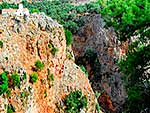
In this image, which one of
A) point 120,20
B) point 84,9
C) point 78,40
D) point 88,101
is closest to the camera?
point 120,20

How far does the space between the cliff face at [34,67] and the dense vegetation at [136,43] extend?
11.5 meters

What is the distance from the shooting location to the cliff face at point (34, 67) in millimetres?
31578

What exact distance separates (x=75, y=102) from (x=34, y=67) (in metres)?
5.12

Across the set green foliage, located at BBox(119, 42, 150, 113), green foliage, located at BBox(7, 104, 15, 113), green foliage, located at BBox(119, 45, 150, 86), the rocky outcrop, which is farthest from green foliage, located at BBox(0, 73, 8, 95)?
the rocky outcrop

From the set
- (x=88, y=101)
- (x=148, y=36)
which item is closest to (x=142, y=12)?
(x=148, y=36)

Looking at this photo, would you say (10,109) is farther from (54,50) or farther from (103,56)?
(103,56)

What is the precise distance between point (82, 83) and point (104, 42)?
53.8 feet

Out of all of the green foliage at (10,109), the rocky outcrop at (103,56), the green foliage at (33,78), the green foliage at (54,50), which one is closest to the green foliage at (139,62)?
the green foliage at (10,109)

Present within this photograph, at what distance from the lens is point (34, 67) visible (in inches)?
1362

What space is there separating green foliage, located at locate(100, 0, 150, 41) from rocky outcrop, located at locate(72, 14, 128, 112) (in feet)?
103

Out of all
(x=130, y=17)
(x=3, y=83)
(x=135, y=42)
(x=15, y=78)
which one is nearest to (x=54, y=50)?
(x=15, y=78)

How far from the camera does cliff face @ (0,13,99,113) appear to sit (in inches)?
1243

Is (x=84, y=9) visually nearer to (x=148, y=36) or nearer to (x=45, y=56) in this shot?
(x=45, y=56)

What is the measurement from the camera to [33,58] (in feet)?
115
